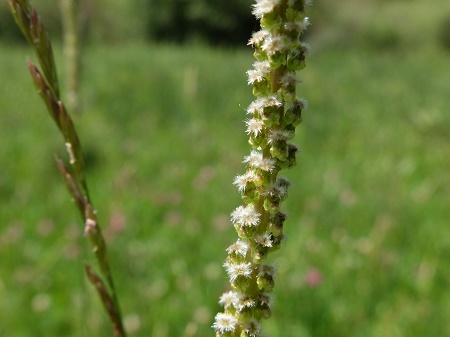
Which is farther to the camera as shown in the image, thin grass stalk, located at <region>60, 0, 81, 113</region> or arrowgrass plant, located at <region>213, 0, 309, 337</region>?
thin grass stalk, located at <region>60, 0, 81, 113</region>

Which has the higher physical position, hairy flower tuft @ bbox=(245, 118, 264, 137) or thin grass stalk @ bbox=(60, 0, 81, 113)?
thin grass stalk @ bbox=(60, 0, 81, 113)

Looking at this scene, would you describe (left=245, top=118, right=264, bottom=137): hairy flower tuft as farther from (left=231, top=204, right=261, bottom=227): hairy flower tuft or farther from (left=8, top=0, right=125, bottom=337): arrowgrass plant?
(left=8, top=0, right=125, bottom=337): arrowgrass plant

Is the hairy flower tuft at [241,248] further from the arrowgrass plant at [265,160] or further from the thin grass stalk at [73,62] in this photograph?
the thin grass stalk at [73,62]

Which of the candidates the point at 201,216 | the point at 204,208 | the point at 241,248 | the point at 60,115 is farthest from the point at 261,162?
the point at 204,208

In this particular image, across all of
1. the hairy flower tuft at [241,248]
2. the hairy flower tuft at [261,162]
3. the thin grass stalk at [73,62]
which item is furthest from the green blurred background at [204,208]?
the thin grass stalk at [73,62]

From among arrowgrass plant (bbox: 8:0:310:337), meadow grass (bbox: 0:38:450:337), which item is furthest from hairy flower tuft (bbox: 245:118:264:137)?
meadow grass (bbox: 0:38:450:337)

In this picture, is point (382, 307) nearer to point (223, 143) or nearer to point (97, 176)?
point (97, 176)
